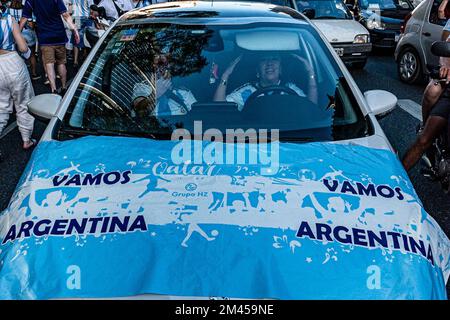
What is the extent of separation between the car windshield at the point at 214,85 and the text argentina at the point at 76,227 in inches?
30.2

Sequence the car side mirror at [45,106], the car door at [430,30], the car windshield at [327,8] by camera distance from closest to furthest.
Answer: the car side mirror at [45,106]
the car door at [430,30]
the car windshield at [327,8]

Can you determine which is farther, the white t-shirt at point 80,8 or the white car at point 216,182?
the white t-shirt at point 80,8

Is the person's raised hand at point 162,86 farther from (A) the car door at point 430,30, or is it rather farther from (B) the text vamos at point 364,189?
(A) the car door at point 430,30

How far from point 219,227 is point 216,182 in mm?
320

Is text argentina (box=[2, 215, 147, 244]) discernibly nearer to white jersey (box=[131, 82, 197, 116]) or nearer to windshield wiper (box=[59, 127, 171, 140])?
windshield wiper (box=[59, 127, 171, 140])

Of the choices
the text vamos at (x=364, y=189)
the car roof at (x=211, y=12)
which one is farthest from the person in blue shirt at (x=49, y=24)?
the text vamos at (x=364, y=189)

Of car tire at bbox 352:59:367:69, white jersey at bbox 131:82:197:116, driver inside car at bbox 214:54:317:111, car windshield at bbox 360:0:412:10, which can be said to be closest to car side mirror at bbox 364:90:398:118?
driver inside car at bbox 214:54:317:111

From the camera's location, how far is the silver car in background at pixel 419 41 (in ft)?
27.7

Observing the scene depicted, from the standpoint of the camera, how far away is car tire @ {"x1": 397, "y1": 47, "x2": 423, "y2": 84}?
8.93 m

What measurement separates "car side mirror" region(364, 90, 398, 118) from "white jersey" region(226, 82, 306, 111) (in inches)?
15.4

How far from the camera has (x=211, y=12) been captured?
3.63 meters
